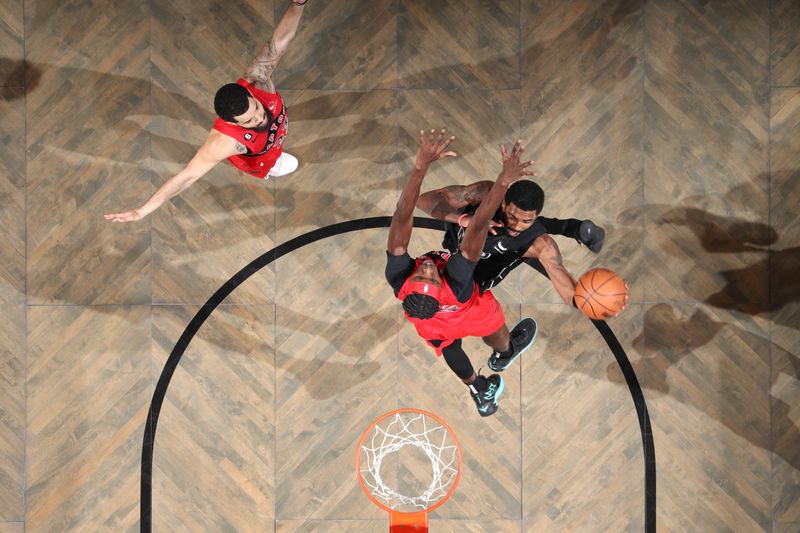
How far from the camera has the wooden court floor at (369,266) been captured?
5.75 m

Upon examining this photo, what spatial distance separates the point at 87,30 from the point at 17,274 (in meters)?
2.23

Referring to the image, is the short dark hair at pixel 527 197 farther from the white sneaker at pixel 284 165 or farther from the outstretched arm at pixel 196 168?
the white sneaker at pixel 284 165

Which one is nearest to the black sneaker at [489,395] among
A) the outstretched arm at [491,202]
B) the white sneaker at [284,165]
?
the outstretched arm at [491,202]

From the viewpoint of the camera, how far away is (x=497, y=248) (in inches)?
188

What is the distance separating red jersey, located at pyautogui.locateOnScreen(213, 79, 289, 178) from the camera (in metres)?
4.64

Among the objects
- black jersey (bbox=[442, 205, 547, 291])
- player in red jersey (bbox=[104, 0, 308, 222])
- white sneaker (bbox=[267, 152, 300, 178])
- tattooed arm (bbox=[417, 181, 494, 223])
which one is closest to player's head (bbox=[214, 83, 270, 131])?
player in red jersey (bbox=[104, 0, 308, 222])

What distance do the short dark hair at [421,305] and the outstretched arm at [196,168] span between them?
1.66 m

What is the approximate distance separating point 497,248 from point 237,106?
2031mm

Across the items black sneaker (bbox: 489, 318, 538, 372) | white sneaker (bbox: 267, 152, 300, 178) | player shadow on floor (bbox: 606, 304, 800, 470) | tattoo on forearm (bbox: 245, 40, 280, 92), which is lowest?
player shadow on floor (bbox: 606, 304, 800, 470)

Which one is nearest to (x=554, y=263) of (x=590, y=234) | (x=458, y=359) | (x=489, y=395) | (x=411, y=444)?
(x=590, y=234)

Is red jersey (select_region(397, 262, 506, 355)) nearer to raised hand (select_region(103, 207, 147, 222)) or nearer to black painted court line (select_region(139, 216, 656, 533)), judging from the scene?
black painted court line (select_region(139, 216, 656, 533))

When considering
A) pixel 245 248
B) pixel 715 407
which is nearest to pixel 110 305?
pixel 245 248

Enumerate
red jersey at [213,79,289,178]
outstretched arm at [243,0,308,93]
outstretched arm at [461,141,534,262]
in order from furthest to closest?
outstretched arm at [243,0,308,93], red jersey at [213,79,289,178], outstretched arm at [461,141,534,262]

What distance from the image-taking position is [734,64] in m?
5.88
